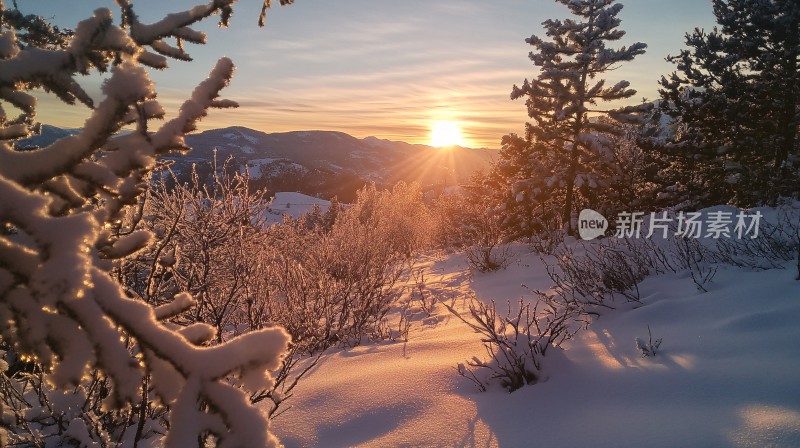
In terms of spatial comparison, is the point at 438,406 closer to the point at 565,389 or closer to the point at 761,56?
the point at 565,389

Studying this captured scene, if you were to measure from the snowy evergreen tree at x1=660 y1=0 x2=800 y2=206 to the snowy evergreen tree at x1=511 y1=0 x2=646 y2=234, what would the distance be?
3.46 m

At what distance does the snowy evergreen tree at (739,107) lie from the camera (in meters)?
11.4

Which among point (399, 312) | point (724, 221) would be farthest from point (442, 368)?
point (724, 221)

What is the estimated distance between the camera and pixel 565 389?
2521mm

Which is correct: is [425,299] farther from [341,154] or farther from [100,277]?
[341,154]

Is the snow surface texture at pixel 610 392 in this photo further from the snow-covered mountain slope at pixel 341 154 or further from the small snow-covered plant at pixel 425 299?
the snow-covered mountain slope at pixel 341 154

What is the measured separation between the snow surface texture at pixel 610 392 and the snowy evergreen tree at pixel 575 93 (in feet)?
24.7

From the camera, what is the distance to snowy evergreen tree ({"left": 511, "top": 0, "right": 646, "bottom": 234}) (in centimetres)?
1009

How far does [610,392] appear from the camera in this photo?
2416 mm

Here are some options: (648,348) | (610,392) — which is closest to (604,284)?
(648,348)

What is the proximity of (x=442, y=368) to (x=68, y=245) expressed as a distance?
2.59 metres

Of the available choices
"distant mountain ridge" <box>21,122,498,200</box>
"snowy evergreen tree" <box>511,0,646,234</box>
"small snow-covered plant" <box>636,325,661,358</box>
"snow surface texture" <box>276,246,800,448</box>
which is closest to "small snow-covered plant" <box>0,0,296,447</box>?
"snow surface texture" <box>276,246,800,448</box>

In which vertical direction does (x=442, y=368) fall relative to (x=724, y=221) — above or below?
below

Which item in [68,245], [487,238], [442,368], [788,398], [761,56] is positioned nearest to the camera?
[68,245]
